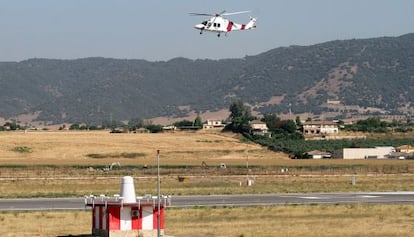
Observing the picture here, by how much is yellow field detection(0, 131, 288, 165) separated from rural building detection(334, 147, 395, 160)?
11.5 metres

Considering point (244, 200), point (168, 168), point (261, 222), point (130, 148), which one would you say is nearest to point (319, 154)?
point (130, 148)

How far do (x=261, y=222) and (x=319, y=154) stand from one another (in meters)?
114

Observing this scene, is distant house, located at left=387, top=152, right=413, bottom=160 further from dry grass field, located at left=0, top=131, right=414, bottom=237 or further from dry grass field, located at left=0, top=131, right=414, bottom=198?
dry grass field, located at left=0, top=131, right=414, bottom=198

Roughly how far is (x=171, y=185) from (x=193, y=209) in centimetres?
3012

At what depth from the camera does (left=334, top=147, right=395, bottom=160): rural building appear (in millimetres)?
168387

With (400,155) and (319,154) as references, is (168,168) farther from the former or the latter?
(400,155)

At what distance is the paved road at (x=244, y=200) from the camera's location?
66875 mm

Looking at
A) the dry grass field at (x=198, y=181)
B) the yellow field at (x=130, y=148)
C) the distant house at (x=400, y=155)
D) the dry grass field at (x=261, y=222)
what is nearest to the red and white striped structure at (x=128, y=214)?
the dry grass field at (x=261, y=222)

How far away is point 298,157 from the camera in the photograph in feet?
527

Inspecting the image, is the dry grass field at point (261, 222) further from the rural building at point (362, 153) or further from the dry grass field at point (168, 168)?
the rural building at point (362, 153)

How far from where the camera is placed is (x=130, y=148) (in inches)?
6245

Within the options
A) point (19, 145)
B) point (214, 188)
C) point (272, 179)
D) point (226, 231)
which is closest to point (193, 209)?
point (226, 231)

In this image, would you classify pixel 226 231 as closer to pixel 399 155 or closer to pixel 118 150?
pixel 118 150

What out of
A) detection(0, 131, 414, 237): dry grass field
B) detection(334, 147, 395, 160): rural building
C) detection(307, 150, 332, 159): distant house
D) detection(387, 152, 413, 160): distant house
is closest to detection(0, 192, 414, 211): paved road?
detection(0, 131, 414, 237): dry grass field
